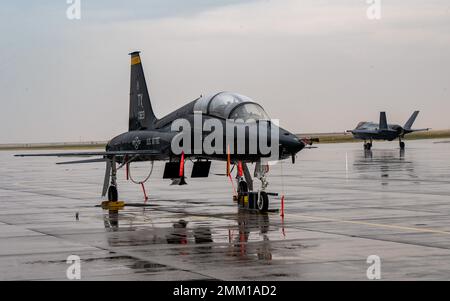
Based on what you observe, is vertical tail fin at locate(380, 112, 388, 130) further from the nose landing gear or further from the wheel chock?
the wheel chock

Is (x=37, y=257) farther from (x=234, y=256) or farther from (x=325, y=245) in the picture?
(x=325, y=245)

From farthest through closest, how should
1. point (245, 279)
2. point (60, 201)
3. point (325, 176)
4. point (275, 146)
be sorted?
1. point (325, 176)
2. point (60, 201)
3. point (275, 146)
4. point (245, 279)

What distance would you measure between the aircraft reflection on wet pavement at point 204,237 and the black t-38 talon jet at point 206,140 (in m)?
2.15

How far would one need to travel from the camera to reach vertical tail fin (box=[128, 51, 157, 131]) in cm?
3033

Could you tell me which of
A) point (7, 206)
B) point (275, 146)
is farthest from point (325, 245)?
point (7, 206)

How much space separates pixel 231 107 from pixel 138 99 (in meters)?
7.22

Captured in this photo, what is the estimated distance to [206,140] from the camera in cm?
2467

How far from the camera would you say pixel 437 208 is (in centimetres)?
2322

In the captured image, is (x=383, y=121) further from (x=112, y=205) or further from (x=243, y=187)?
(x=112, y=205)

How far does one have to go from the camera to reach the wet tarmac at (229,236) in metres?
13.3

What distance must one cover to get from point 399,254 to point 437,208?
8945 millimetres

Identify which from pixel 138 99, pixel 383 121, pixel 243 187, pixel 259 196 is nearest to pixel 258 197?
pixel 259 196

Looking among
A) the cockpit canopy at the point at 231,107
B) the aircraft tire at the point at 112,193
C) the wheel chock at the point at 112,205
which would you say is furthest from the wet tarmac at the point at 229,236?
the cockpit canopy at the point at 231,107
